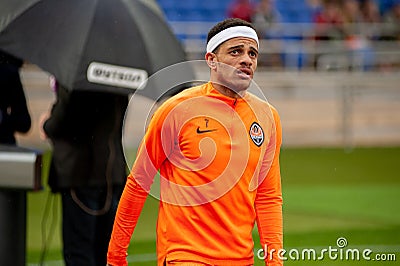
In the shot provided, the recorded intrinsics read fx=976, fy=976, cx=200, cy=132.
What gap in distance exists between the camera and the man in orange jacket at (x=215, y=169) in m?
4.46

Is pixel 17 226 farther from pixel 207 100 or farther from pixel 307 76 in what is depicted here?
pixel 307 76

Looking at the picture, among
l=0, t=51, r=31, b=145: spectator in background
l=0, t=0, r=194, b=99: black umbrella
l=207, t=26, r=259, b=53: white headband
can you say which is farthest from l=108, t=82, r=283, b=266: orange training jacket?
l=0, t=51, r=31, b=145: spectator in background

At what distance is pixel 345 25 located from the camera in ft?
67.3

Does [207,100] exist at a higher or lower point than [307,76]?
lower

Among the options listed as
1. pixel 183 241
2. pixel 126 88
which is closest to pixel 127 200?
pixel 183 241

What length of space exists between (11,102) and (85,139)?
2.06 ft

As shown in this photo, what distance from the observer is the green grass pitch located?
890 cm

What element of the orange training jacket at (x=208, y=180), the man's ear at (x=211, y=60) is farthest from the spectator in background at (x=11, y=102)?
the man's ear at (x=211, y=60)

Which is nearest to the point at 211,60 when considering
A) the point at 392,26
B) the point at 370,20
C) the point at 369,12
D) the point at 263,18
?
the point at 263,18

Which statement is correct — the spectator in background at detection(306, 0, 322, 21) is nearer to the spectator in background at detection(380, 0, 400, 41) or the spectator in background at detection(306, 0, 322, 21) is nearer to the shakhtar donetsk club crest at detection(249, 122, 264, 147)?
the spectator in background at detection(380, 0, 400, 41)

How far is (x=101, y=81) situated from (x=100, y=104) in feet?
0.93

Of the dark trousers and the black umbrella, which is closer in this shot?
the black umbrella

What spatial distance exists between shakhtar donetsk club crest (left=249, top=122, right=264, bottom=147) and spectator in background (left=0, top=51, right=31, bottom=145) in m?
2.79

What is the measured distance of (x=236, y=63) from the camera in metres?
4.52
